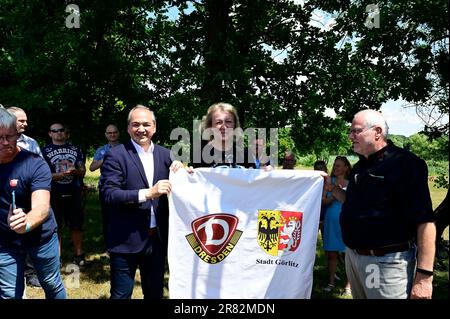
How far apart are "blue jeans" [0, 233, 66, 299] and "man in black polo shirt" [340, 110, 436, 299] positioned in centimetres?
245

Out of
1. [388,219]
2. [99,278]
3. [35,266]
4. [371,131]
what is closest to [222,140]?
[371,131]

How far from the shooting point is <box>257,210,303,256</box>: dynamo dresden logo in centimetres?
352

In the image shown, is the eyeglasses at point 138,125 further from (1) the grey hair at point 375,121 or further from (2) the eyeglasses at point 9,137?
(1) the grey hair at point 375,121

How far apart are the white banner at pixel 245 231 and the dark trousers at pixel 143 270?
0.13 m

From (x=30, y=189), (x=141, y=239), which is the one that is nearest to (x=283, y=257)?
(x=141, y=239)

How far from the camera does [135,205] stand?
10.7 feet

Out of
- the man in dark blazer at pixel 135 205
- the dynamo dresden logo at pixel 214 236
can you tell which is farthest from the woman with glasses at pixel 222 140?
the dynamo dresden logo at pixel 214 236

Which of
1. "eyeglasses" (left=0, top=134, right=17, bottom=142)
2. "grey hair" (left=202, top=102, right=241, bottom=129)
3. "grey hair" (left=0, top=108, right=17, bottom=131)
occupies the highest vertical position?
"grey hair" (left=202, top=102, right=241, bottom=129)

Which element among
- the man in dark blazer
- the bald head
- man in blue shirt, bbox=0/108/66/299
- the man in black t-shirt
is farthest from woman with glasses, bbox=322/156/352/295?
the man in black t-shirt

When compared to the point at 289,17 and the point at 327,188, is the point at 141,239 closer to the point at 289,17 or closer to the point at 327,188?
the point at 327,188

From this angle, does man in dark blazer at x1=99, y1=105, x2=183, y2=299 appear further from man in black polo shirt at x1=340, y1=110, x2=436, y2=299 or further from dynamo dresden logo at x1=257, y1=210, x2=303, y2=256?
man in black polo shirt at x1=340, y1=110, x2=436, y2=299

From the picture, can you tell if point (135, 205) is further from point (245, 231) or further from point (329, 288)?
point (329, 288)

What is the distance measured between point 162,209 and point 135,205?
0.33 metres

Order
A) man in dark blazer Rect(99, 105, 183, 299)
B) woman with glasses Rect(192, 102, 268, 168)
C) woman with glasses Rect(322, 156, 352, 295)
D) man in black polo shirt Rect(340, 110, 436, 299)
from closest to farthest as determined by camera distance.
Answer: man in black polo shirt Rect(340, 110, 436, 299) < man in dark blazer Rect(99, 105, 183, 299) < woman with glasses Rect(192, 102, 268, 168) < woman with glasses Rect(322, 156, 352, 295)
